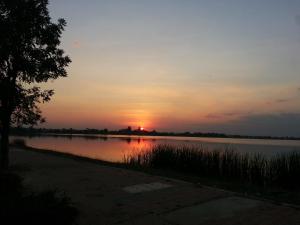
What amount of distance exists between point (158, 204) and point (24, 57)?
8.62 metres

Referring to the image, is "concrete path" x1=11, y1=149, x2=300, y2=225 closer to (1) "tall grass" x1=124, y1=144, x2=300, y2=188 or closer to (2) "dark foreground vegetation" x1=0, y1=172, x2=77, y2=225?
(2) "dark foreground vegetation" x1=0, y1=172, x2=77, y2=225

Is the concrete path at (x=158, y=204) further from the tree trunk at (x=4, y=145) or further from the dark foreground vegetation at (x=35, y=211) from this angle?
the tree trunk at (x=4, y=145)

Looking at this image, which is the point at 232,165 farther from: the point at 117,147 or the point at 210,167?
the point at 117,147

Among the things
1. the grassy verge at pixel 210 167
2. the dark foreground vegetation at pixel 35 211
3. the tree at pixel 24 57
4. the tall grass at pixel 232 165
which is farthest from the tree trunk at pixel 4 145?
the dark foreground vegetation at pixel 35 211

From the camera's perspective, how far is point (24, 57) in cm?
1526

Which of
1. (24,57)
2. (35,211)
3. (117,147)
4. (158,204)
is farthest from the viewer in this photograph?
(117,147)

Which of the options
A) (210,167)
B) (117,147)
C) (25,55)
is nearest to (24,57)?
(25,55)

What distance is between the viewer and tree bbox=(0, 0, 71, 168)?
14.7 meters

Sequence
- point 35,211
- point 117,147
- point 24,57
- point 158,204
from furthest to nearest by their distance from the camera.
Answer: point 117,147
point 24,57
point 158,204
point 35,211

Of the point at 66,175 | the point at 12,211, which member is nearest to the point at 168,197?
the point at 12,211

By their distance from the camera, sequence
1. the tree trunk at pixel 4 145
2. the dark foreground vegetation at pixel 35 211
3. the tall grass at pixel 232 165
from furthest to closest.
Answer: the tree trunk at pixel 4 145
the tall grass at pixel 232 165
the dark foreground vegetation at pixel 35 211

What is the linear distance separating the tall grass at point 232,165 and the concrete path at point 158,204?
4953 mm

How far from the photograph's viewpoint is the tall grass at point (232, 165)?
1540cm

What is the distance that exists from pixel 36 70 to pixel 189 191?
7801 millimetres
